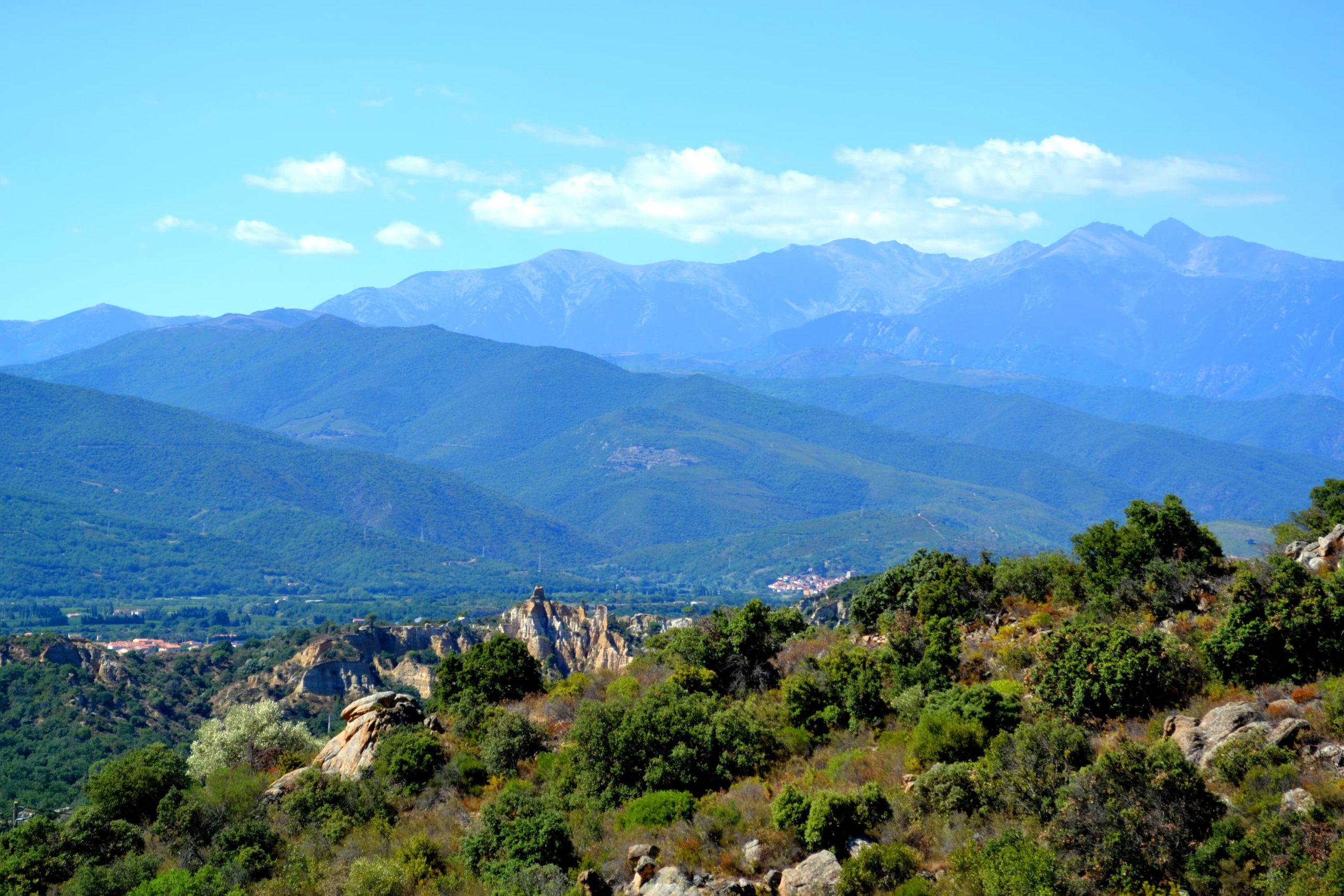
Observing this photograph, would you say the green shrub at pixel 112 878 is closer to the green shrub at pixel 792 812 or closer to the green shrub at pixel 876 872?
the green shrub at pixel 792 812

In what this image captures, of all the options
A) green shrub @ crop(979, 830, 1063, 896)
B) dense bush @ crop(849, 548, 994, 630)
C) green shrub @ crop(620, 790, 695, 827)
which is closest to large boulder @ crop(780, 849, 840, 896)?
green shrub @ crop(979, 830, 1063, 896)

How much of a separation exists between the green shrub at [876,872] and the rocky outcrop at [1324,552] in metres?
16.8

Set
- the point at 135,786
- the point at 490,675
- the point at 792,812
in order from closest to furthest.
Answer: the point at 792,812
the point at 135,786
the point at 490,675

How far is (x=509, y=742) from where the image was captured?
113 ft

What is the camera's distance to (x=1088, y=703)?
28.4 meters

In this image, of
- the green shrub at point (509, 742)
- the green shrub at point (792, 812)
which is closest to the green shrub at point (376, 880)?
the green shrub at point (509, 742)

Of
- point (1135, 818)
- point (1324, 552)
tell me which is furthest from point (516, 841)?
point (1324, 552)

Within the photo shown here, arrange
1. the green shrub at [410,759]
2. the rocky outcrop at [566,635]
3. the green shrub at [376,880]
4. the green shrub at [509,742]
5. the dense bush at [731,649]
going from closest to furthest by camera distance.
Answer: the green shrub at [376,880] → the green shrub at [410,759] → the green shrub at [509,742] → the dense bush at [731,649] → the rocky outcrop at [566,635]

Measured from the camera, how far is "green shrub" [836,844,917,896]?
909 inches

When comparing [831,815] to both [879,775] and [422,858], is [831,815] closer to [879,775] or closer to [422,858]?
[879,775]

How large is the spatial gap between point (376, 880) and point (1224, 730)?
19072 mm

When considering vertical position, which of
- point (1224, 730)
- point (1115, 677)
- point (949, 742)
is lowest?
point (949, 742)

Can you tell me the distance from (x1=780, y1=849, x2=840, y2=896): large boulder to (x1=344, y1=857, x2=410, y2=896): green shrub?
9.00 metres

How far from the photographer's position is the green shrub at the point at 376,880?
26562 millimetres
